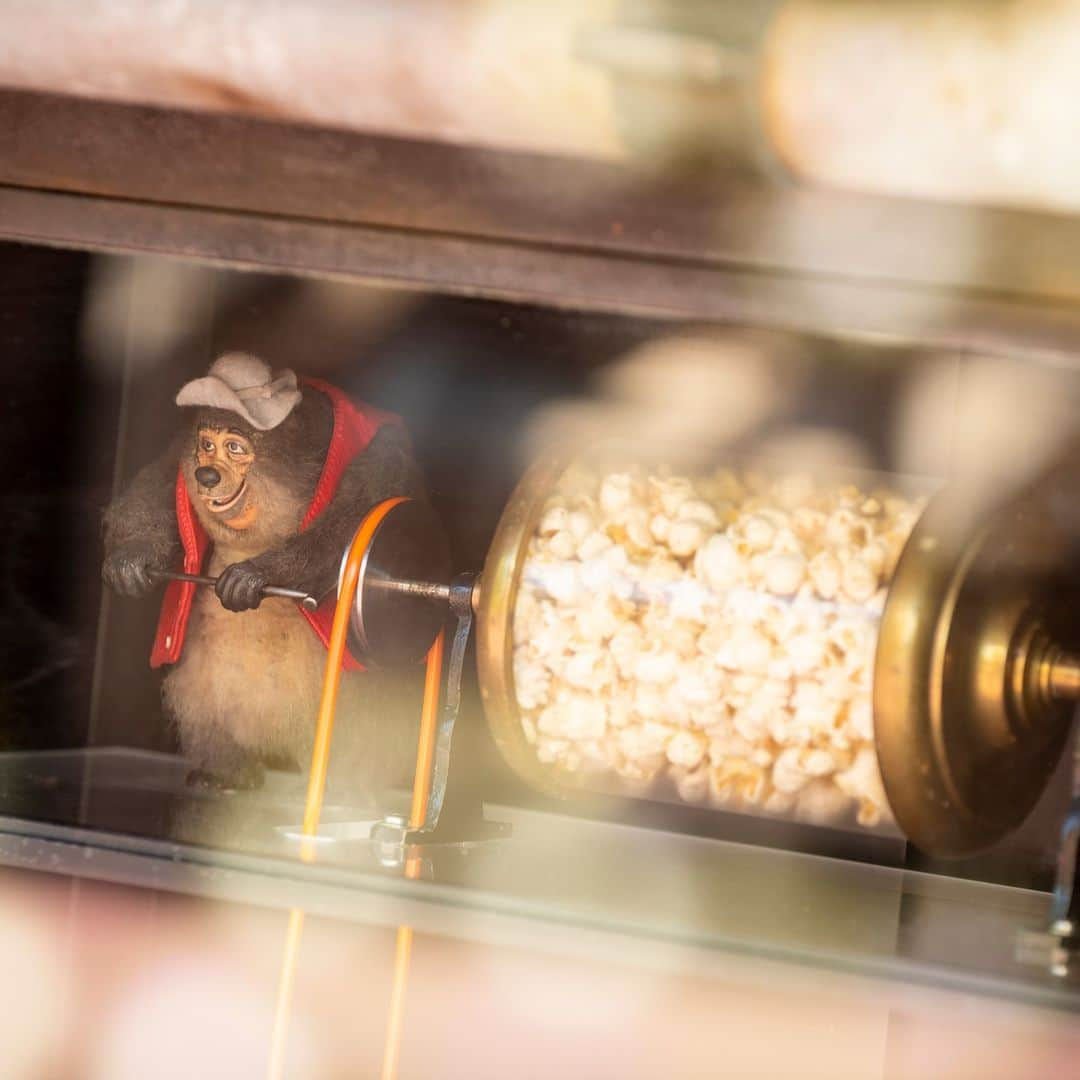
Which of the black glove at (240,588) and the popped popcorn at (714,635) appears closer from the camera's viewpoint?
the popped popcorn at (714,635)

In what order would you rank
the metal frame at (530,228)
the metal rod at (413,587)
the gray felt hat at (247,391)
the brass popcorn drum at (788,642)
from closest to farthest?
the metal frame at (530,228)
the brass popcorn drum at (788,642)
the metal rod at (413,587)
the gray felt hat at (247,391)

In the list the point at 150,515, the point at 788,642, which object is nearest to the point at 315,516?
the point at 150,515

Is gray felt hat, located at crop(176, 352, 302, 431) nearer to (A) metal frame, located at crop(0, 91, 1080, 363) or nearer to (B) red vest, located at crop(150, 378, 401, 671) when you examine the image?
(B) red vest, located at crop(150, 378, 401, 671)

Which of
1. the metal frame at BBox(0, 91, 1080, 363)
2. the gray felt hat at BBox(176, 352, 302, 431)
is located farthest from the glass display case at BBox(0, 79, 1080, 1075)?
the gray felt hat at BBox(176, 352, 302, 431)

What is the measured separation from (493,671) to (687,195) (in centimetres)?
41

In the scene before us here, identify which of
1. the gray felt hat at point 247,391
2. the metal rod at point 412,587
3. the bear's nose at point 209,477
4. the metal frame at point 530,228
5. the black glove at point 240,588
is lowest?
the black glove at point 240,588

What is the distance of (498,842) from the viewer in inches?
49.1

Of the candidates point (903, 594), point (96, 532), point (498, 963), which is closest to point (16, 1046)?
point (498, 963)

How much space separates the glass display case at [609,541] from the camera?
82 centimetres

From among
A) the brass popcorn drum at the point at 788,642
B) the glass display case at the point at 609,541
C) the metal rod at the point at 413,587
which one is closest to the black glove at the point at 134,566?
the glass display case at the point at 609,541

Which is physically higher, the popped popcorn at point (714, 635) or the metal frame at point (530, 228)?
the metal frame at point (530, 228)

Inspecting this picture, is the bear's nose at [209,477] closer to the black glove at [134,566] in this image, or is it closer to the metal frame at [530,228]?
the black glove at [134,566]

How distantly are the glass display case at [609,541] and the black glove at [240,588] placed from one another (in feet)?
0.32

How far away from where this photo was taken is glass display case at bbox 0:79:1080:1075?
32.2 inches
